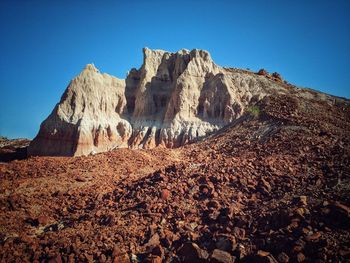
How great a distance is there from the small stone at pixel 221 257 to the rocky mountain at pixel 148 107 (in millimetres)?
18926

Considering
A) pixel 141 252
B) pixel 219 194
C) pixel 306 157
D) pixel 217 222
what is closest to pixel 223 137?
pixel 306 157

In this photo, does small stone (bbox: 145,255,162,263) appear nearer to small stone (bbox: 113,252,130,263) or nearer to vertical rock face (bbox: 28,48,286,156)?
small stone (bbox: 113,252,130,263)

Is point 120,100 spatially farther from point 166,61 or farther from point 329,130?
point 329,130

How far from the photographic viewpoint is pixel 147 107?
30828 millimetres

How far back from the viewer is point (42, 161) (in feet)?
65.8

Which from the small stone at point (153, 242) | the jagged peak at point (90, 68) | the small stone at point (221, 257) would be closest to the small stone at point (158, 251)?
the small stone at point (153, 242)

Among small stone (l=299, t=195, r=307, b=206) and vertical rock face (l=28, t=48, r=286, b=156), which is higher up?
vertical rock face (l=28, t=48, r=286, b=156)

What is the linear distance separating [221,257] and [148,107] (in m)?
25.2

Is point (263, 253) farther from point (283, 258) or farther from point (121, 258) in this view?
point (121, 258)

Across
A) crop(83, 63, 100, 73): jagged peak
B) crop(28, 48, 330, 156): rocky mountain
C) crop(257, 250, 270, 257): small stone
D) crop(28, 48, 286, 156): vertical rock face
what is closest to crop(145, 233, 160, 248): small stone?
crop(257, 250, 270, 257): small stone

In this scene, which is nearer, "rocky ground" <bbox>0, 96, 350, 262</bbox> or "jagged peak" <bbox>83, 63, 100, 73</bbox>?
"rocky ground" <bbox>0, 96, 350, 262</bbox>

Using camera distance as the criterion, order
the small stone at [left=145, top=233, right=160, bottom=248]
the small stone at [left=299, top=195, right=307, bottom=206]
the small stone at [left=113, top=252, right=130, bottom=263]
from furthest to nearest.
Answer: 1. the small stone at [left=299, top=195, right=307, bottom=206]
2. the small stone at [left=145, top=233, right=160, bottom=248]
3. the small stone at [left=113, top=252, right=130, bottom=263]

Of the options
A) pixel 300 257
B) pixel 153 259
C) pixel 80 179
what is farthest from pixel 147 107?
pixel 300 257

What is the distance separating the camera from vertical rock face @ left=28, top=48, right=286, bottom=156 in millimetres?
27078
